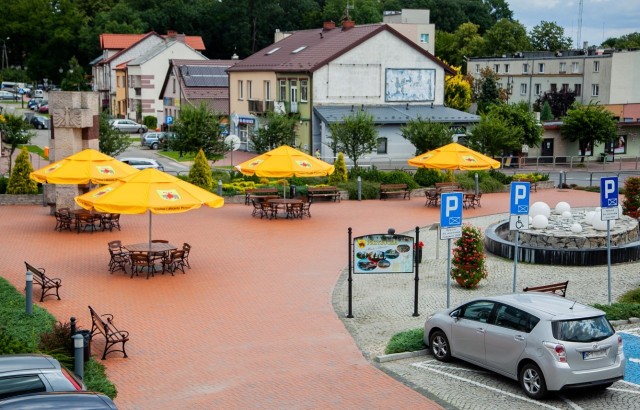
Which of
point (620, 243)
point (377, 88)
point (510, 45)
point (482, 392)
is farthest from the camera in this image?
point (510, 45)

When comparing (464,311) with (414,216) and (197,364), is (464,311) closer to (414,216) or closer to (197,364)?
(197,364)

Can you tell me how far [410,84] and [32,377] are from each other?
45852 mm

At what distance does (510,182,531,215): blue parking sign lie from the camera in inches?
724

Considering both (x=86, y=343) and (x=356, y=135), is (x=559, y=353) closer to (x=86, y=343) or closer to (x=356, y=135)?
(x=86, y=343)

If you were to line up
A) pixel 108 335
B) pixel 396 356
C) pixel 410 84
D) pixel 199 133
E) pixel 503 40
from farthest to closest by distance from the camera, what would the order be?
pixel 503 40
pixel 410 84
pixel 199 133
pixel 396 356
pixel 108 335

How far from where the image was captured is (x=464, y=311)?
562 inches

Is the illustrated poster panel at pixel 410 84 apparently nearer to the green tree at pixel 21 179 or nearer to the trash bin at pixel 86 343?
the green tree at pixel 21 179

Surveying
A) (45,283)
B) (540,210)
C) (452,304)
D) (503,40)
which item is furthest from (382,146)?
(503,40)

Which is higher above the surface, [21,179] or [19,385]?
[21,179]

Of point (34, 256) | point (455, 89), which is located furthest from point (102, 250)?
point (455, 89)

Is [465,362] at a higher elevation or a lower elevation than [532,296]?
lower

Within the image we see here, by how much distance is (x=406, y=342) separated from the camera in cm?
1519

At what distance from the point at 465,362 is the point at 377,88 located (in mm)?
39880

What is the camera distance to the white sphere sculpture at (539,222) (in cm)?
2428
